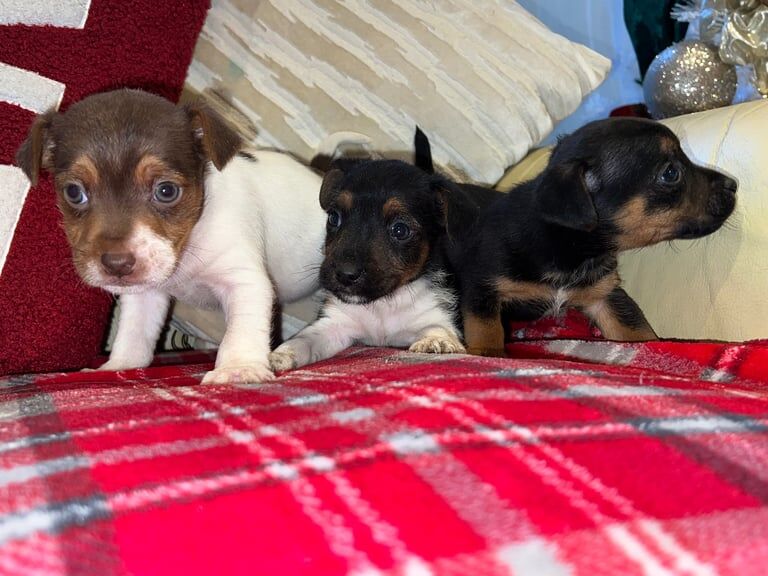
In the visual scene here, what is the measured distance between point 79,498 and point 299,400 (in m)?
0.54

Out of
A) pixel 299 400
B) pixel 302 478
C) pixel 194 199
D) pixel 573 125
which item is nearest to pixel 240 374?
pixel 299 400

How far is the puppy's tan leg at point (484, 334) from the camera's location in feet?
8.41

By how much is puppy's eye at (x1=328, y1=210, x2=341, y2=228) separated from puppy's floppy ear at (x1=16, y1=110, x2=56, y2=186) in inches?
40.0

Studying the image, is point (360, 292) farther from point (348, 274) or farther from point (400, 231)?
point (400, 231)

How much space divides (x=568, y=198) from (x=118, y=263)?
1436mm

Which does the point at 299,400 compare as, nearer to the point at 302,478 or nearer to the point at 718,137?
the point at 302,478

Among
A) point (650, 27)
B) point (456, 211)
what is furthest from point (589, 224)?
point (650, 27)

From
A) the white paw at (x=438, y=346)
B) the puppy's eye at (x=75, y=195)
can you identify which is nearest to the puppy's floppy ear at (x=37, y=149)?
the puppy's eye at (x=75, y=195)

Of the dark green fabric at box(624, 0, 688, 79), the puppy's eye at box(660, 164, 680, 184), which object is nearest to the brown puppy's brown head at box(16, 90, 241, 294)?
the puppy's eye at box(660, 164, 680, 184)

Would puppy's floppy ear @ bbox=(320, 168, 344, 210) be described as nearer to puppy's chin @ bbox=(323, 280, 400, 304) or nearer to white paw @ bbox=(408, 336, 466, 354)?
puppy's chin @ bbox=(323, 280, 400, 304)

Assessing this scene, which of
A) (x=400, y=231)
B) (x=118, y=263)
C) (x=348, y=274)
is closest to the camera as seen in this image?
(x=118, y=263)

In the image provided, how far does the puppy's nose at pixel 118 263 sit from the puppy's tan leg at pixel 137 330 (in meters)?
0.66

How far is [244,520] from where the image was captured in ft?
3.26

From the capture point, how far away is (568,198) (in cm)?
240
